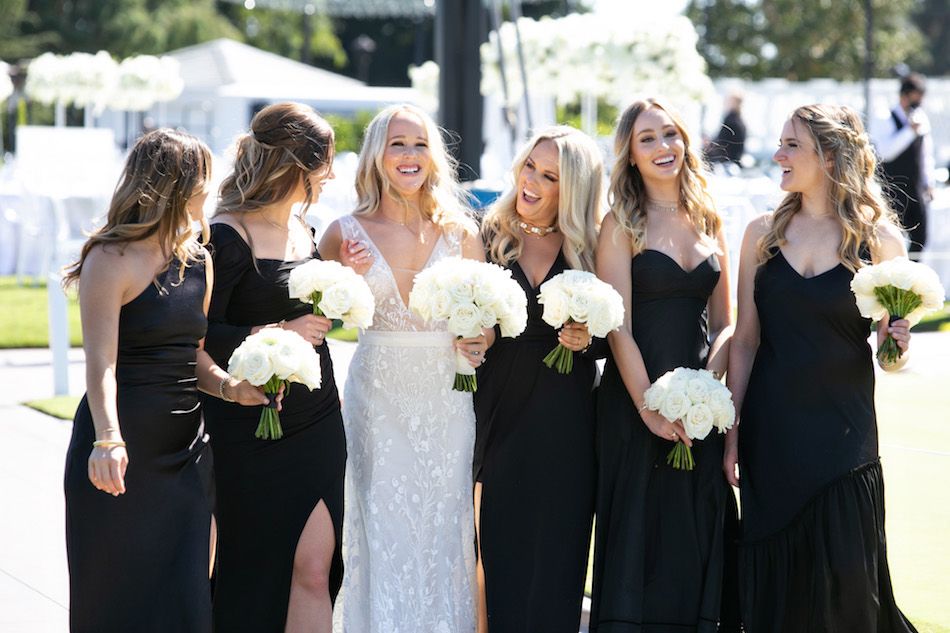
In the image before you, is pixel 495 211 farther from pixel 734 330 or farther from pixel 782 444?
pixel 782 444

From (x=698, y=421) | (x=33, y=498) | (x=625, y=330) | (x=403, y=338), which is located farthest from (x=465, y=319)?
(x=33, y=498)

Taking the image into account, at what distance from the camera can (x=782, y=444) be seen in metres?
4.18

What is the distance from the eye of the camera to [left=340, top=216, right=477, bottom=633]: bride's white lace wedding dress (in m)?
4.43

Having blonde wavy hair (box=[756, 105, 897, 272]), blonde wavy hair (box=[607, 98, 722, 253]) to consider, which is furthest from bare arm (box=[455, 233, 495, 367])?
blonde wavy hair (box=[756, 105, 897, 272])

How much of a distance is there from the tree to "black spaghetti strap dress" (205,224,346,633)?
46.0m

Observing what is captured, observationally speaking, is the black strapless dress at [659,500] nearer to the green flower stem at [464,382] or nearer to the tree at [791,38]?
the green flower stem at [464,382]

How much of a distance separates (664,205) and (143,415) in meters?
2.22

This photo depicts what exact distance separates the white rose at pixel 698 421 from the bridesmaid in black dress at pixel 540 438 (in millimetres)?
544

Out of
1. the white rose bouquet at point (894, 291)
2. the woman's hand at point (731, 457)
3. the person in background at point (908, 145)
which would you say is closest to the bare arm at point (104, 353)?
the woman's hand at point (731, 457)

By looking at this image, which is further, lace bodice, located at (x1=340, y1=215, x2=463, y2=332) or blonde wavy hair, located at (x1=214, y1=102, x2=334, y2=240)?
lace bodice, located at (x1=340, y1=215, x2=463, y2=332)

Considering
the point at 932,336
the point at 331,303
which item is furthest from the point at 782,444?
the point at 932,336

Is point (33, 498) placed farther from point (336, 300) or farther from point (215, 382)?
point (336, 300)

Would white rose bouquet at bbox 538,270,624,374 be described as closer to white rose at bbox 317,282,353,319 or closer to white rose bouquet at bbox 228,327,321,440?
white rose at bbox 317,282,353,319

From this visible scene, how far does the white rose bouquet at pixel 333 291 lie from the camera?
377cm
